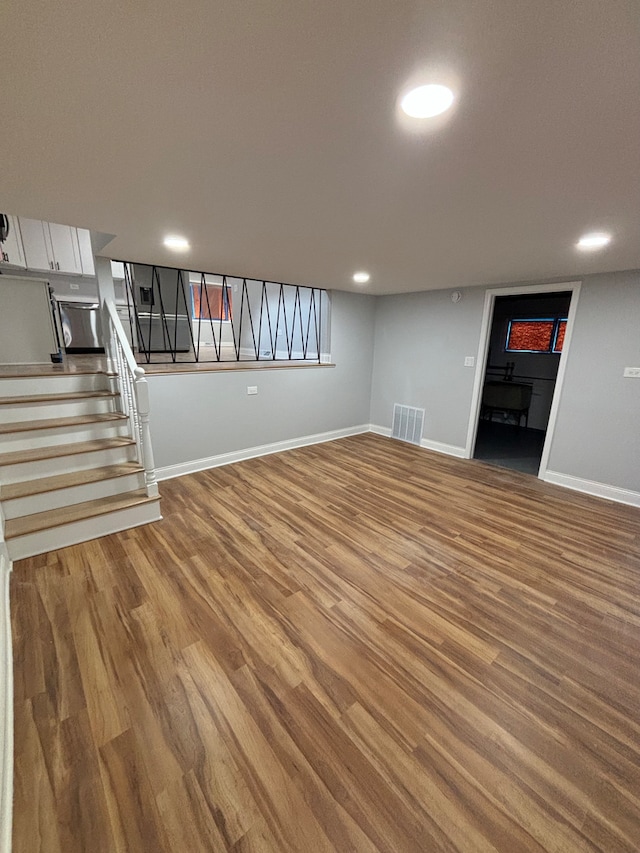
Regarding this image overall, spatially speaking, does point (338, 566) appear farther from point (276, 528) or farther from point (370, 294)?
point (370, 294)

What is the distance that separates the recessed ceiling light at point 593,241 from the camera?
2.09 m

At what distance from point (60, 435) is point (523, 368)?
269 inches

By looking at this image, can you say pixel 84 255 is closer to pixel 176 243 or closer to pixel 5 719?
pixel 176 243

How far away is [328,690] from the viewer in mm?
1463

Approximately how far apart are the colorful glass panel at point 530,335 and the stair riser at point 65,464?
6.38 m

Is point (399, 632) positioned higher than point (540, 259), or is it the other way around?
point (540, 259)

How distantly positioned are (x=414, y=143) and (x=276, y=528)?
248 centimetres

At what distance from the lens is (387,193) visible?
Result: 5.16 ft

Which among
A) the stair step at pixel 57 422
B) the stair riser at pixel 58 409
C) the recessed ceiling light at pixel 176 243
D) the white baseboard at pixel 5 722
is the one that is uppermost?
the recessed ceiling light at pixel 176 243

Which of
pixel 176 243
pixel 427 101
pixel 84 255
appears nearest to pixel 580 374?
pixel 427 101

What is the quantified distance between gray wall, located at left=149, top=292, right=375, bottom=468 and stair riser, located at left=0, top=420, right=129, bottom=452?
17.3 inches

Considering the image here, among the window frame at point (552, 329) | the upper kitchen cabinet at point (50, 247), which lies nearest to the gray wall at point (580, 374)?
the window frame at point (552, 329)

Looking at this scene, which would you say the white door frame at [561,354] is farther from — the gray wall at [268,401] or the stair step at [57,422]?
the stair step at [57,422]

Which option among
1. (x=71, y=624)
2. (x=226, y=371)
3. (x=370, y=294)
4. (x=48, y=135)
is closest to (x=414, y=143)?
(x=48, y=135)
